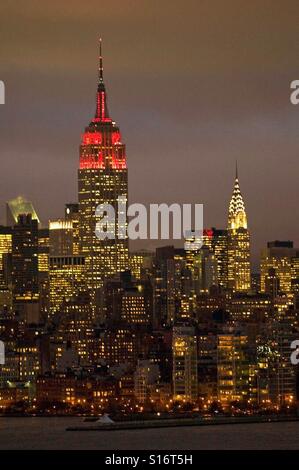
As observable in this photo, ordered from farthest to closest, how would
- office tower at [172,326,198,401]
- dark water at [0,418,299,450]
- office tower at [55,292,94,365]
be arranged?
1. office tower at [55,292,94,365]
2. office tower at [172,326,198,401]
3. dark water at [0,418,299,450]

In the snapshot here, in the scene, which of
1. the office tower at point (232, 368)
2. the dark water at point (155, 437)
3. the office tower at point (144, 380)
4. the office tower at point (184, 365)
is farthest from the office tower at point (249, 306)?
the dark water at point (155, 437)

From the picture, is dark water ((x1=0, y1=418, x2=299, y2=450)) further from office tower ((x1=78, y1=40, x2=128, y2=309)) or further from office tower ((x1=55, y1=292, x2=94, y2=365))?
office tower ((x1=78, y1=40, x2=128, y2=309))

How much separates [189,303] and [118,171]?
9827 mm

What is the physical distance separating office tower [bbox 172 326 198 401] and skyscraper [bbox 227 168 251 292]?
17.2m

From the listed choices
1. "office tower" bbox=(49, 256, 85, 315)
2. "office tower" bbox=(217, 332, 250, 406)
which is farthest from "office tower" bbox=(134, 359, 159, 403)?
"office tower" bbox=(49, 256, 85, 315)

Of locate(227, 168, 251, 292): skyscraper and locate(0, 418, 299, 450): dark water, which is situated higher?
locate(227, 168, 251, 292): skyscraper

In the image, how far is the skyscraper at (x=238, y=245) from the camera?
6662 cm

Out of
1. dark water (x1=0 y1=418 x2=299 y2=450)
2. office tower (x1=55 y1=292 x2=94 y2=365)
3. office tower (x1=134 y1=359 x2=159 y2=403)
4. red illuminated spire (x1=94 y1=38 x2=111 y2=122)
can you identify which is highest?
red illuminated spire (x1=94 y1=38 x2=111 y2=122)

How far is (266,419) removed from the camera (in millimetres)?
43375

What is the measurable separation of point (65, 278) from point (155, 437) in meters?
27.4

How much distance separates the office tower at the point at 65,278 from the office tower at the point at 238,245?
11.9ft

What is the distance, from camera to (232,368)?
153 feet

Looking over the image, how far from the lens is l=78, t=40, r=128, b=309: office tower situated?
6856 cm

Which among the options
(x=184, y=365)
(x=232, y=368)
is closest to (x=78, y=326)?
(x=184, y=365)
